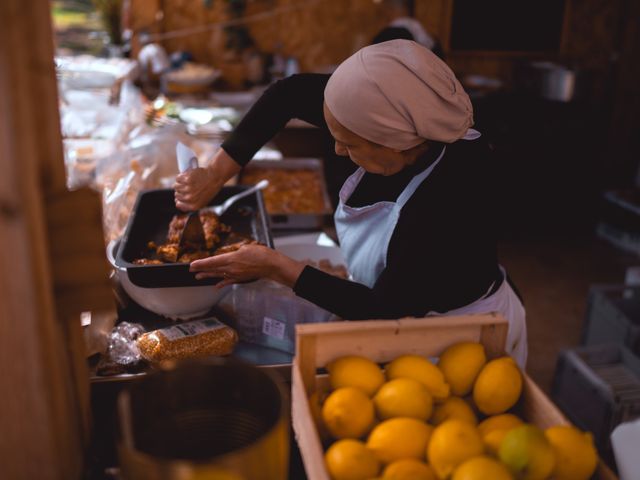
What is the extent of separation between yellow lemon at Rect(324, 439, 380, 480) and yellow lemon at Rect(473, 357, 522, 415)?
0.29 m

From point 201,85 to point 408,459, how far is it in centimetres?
503

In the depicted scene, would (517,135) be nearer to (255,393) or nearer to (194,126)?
(194,126)

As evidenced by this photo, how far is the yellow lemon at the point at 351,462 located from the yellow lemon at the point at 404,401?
4.4 inches

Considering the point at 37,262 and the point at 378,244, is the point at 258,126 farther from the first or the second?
the point at 37,262

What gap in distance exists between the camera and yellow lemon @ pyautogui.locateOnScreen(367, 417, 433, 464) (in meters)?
1.04

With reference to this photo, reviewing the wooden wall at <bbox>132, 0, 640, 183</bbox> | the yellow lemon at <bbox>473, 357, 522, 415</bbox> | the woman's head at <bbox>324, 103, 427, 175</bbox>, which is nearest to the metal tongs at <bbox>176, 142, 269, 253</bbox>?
the woman's head at <bbox>324, 103, 427, 175</bbox>

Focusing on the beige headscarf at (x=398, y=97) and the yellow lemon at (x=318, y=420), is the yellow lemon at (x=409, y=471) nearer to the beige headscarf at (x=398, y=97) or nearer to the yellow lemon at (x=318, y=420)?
the yellow lemon at (x=318, y=420)

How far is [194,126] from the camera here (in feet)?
14.1

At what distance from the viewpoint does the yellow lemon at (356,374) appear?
46.5 inches

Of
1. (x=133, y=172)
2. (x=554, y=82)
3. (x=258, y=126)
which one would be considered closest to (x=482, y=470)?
(x=258, y=126)

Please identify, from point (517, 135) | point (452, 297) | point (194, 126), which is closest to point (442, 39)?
point (517, 135)

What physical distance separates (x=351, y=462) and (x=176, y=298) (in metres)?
0.87

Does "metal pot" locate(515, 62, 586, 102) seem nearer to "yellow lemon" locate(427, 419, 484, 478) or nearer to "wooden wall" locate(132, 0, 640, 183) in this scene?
"wooden wall" locate(132, 0, 640, 183)

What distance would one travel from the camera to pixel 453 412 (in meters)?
1.17
